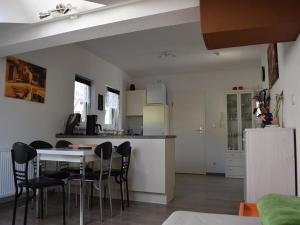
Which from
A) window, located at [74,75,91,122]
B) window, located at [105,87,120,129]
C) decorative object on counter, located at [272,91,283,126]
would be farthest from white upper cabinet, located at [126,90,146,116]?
decorative object on counter, located at [272,91,283,126]

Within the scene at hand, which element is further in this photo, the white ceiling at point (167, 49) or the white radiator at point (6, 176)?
the white ceiling at point (167, 49)

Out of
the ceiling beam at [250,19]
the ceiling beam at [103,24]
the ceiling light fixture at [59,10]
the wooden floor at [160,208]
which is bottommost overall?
the wooden floor at [160,208]

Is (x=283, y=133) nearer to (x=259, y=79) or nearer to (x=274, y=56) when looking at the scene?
(x=274, y=56)

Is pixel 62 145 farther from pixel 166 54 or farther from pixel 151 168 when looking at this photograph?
pixel 166 54

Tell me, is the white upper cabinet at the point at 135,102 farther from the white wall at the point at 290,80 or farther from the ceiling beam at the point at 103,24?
the white wall at the point at 290,80

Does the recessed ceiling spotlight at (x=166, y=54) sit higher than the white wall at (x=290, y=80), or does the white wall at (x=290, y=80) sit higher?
the recessed ceiling spotlight at (x=166, y=54)

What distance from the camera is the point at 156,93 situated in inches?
267

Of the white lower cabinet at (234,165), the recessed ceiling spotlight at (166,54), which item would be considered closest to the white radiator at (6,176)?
the recessed ceiling spotlight at (166,54)

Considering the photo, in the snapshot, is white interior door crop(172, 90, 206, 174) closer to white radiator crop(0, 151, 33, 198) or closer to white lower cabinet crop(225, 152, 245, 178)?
white lower cabinet crop(225, 152, 245, 178)

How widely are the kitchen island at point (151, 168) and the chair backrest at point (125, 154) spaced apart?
26 cm

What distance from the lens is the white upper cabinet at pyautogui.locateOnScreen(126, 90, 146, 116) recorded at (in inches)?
273

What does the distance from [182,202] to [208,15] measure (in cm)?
278

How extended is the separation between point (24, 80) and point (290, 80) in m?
3.60

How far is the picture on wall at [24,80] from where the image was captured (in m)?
3.64
